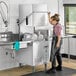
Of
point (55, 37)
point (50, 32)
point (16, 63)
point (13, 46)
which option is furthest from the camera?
point (16, 63)

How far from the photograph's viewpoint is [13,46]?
14.7ft

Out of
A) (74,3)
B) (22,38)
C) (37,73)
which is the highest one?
(74,3)

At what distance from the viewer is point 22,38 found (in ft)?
16.6

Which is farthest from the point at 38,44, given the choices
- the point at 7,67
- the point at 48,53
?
the point at 7,67

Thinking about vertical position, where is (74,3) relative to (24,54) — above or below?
above

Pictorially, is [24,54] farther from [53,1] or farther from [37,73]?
[53,1]

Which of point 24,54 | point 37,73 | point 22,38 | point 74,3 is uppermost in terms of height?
point 74,3

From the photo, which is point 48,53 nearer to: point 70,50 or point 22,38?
point 22,38

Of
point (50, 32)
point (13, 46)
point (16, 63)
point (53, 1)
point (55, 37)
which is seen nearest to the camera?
point (13, 46)

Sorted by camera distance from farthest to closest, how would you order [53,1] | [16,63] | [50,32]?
[53,1], [16,63], [50,32]

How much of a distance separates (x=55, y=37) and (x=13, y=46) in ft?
3.41

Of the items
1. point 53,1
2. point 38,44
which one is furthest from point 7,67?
point 53,1

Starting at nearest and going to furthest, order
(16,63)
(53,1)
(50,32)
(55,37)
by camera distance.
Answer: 1. (55,37)
2. (50,32)
3. (16,63)
4. (53,1)

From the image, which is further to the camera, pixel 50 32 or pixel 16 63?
pixel 16 63
